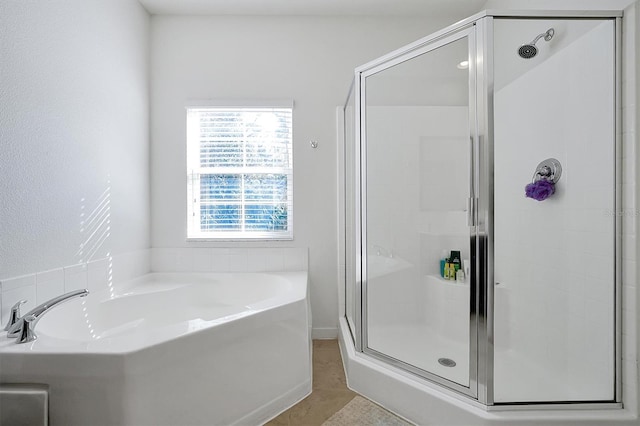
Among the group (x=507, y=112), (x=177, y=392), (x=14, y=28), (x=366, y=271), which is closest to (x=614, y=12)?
(x=507, y=112)

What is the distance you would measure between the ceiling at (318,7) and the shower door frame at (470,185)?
38.0 inches

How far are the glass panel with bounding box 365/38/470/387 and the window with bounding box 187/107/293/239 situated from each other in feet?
3.03

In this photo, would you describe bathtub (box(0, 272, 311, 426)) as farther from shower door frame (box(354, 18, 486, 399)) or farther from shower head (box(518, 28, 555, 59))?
shower head (box(518, 28, 555, 59))

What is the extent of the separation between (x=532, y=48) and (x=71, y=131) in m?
2.53

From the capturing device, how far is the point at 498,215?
146 cm

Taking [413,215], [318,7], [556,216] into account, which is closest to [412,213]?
[413,215]

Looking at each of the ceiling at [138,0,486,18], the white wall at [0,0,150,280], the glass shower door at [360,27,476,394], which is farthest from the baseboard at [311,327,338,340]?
the ceiling at [138,0,486,18]

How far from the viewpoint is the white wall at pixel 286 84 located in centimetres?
262

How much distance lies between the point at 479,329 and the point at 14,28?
257cm

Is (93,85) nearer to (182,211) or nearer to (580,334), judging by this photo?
(182,211)

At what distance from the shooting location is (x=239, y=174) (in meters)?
2.68

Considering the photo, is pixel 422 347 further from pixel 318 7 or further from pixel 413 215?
pixel 318 7

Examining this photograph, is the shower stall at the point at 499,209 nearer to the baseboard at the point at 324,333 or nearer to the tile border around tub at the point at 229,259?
the baseboard at the point at 324,333

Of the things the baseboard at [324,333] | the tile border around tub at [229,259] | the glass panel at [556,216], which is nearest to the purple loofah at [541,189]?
the glass panel at [556,216]
